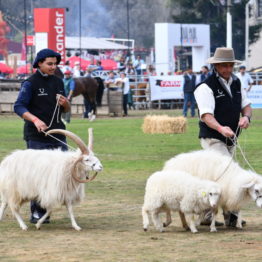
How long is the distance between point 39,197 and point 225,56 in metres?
2.69

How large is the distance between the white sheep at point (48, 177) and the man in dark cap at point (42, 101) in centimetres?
40

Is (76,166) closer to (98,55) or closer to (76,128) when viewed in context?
(76,128)

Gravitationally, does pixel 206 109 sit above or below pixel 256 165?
above

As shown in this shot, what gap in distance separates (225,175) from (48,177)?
2.02m

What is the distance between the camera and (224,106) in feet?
36.6

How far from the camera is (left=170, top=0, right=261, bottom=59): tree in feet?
249

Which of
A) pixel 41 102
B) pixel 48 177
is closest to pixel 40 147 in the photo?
pixel 41 102

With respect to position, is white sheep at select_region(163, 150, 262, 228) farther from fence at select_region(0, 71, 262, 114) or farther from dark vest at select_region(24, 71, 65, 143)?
fence at select_region(0, 71, 262, 114)

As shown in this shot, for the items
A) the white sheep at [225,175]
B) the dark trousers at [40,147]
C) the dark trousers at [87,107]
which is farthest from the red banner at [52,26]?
the white sheep at [225,175]

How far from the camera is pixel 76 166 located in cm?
1105

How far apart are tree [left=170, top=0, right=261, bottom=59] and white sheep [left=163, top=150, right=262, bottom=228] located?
64.0 m

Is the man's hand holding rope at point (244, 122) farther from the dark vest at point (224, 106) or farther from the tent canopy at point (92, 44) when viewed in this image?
the tent canopy at point (92, 44)

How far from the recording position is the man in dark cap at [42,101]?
37.6 feet

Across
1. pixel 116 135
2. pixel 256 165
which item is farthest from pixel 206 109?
pixel 116 135
